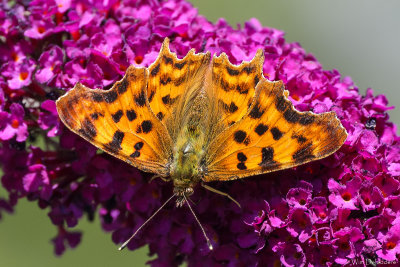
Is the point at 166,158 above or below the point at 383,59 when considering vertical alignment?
above

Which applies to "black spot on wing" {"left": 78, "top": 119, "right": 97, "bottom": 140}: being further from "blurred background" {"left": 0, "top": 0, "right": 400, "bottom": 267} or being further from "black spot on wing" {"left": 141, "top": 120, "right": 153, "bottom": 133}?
"blurred background" {"left": 0, "top": 0, "right": 400, "bottom": 267}

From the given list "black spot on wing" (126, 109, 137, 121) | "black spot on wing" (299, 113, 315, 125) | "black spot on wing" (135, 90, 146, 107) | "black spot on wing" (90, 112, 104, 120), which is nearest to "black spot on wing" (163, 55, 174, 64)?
"black spot on wing" (135, 90, 146, 107)

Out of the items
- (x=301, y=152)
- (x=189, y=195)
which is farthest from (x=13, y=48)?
(x=301, y=152)

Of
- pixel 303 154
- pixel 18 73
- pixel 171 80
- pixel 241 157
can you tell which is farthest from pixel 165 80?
pixel 18 73

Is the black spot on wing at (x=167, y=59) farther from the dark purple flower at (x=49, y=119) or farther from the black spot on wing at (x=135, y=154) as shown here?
the dark purple flower at (x=49, y=119)

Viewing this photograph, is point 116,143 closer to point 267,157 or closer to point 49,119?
point 49,119

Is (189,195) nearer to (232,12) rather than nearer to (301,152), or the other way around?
(301,152)
